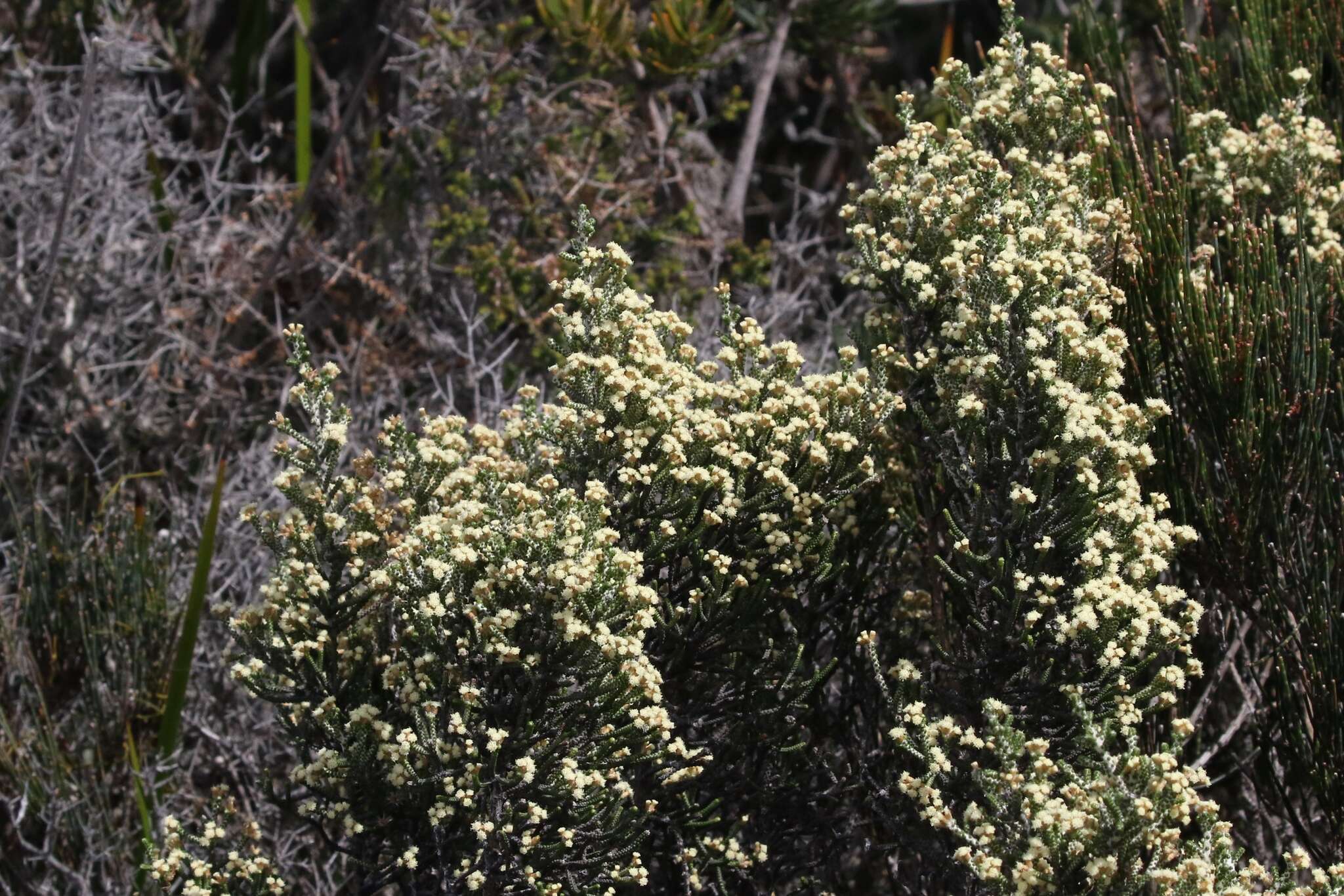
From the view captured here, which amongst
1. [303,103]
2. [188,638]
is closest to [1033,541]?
[188,638]

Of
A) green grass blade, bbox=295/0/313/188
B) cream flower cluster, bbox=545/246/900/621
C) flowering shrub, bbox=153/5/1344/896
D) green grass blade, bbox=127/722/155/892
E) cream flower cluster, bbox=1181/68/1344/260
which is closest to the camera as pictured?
flowering shrub, bbox=153/5/1344/896

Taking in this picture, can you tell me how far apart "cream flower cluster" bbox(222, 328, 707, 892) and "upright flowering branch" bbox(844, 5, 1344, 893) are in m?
0.58

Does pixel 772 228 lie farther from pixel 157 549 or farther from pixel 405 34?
pixel 157 549

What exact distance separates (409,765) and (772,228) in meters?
2.93

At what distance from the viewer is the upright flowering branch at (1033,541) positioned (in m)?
2.41

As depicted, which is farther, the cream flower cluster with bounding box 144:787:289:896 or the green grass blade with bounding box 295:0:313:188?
the green grass blade with bounding box 295:0:313:188

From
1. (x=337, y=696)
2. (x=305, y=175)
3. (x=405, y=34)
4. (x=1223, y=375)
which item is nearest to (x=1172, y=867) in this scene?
(x=1223, y=375)

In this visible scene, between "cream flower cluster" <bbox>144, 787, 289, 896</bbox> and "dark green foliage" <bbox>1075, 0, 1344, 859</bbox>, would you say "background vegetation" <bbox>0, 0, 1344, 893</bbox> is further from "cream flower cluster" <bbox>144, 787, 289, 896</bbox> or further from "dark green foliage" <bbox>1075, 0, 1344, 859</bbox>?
"cream flower cluster" <bbox>144, 787, 289, 896</bbox>

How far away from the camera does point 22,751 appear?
388 cm

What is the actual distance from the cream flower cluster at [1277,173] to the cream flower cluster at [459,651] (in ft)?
6.17

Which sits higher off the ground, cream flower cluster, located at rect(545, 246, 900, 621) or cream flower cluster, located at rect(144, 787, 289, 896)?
cream flower cluster, located at rect(545, 246, 900, 621)

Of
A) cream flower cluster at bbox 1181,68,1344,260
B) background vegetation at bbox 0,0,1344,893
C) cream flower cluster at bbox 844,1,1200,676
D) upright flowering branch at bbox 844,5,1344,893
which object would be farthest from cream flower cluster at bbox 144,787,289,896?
cream flower cluster at bbox 1181,68,1344,260

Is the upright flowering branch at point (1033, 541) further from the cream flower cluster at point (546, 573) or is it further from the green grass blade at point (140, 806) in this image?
the green grass blade at point (140, 806)

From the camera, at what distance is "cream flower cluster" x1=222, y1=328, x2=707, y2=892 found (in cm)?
258
